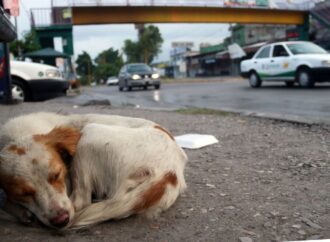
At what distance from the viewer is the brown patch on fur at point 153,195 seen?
2.80 m

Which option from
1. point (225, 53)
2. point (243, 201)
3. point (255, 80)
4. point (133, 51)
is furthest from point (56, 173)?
point (133, 51)

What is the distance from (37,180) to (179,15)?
41698 mm

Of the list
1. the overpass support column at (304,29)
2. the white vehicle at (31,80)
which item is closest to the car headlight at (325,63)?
the white vehicle at (31,80)

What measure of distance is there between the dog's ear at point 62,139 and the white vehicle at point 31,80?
375 inches

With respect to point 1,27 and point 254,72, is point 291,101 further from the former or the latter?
point 1,27

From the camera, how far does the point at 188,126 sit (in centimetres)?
741

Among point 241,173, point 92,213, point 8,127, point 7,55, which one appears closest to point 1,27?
point 8,127

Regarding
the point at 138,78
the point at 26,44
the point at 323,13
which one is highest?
the point at 323,13

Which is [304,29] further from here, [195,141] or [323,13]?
[195,141]

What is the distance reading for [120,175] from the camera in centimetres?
285

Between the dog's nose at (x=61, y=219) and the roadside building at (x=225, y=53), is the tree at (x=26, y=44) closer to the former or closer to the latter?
the dog's nose at (x=61, y=219)

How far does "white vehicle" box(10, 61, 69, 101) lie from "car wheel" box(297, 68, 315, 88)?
8.47 metres

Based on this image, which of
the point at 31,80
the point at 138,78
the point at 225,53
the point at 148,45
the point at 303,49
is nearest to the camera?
the point at 31,80

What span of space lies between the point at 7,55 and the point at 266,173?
27.3ft
